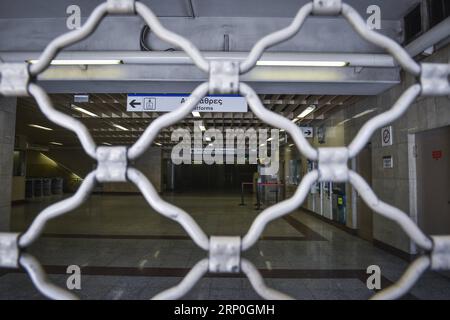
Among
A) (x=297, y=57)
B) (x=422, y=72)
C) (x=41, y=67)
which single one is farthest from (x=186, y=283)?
(x=297, y=57)

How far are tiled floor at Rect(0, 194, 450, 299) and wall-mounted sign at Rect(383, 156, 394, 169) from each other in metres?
1.50

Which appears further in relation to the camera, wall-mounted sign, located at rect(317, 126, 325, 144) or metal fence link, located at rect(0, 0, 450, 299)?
wall-mounted sign, located at rect(317, 126, 325, 144)

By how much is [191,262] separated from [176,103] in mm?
2772

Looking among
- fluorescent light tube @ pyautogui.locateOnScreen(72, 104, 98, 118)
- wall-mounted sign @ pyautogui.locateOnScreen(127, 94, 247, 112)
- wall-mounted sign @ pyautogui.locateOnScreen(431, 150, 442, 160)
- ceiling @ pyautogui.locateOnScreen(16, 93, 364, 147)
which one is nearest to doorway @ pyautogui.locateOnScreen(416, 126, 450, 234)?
wall-mounted sign @ pyautogui.locateOnScreen(431, 150, 442, 160)

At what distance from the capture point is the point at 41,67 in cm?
84

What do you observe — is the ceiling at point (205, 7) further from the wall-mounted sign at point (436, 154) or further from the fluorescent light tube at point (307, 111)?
the fluorescent light tube at point (307, 111)

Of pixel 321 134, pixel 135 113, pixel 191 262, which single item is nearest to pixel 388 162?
pixel 321 134

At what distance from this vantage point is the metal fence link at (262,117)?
0.76 metres

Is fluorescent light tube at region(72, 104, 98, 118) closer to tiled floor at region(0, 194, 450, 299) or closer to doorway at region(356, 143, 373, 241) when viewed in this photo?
tiled floor at region(0, 194, 450, 299)

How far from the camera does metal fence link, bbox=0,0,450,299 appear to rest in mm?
757

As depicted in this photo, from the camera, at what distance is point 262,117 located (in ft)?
2.79

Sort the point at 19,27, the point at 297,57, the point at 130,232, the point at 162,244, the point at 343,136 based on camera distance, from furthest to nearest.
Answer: the point at 343,136 → the point at 130,232 → the point at 162,244 → the point at 19,27 → the point at 297,57

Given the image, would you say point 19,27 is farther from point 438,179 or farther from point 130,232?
point 438,179
